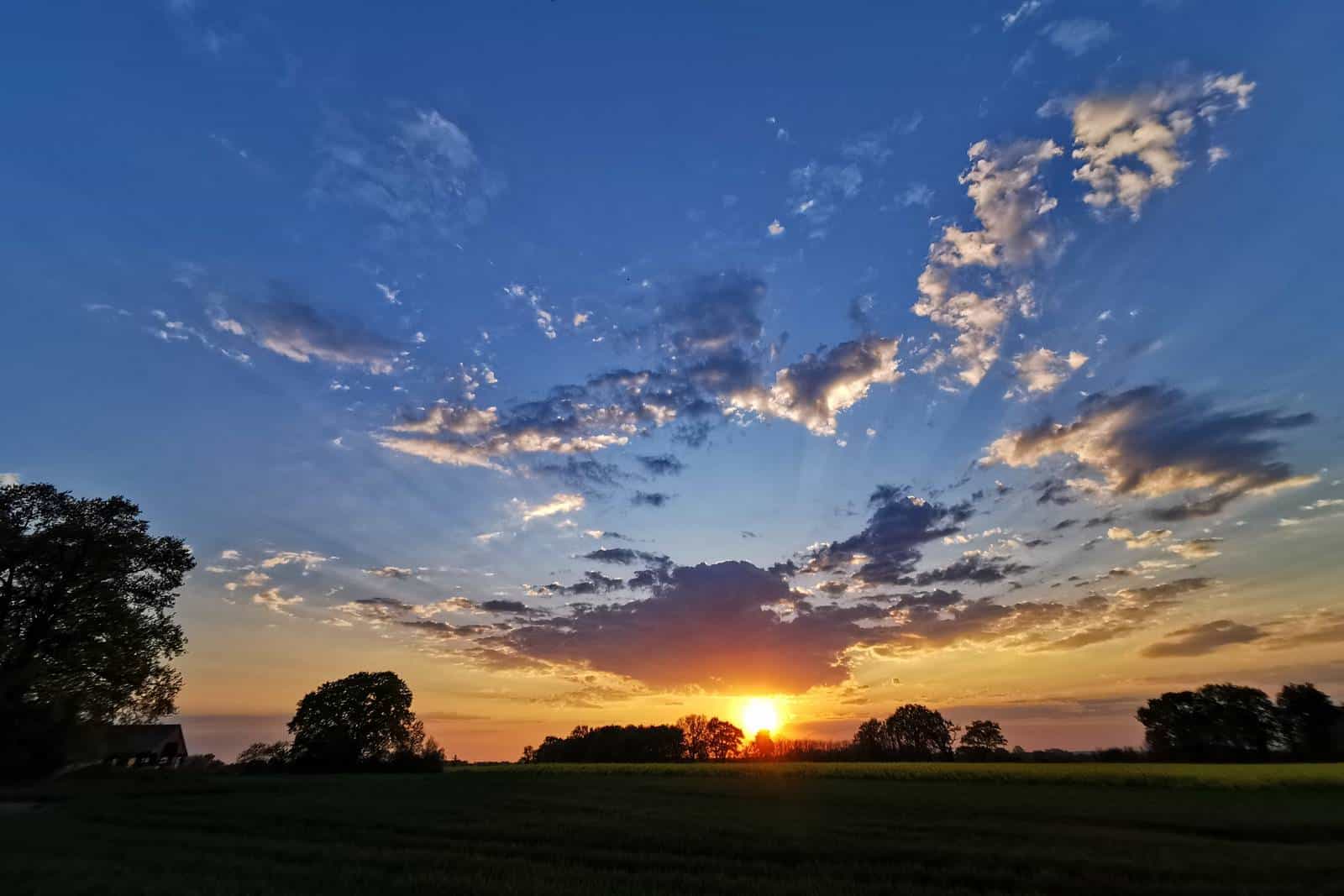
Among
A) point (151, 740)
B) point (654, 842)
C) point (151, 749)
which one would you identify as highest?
point (151, 740)

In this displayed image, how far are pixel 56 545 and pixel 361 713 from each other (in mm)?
63663

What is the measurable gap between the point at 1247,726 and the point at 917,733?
Answer: 5925 centimetres

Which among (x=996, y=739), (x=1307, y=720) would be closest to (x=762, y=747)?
(x=996, y=739)

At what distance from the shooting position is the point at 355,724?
8619 centimetres

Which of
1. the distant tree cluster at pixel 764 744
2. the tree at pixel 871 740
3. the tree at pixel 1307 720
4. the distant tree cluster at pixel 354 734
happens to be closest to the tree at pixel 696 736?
the distant tree cluster at pixel 764 744

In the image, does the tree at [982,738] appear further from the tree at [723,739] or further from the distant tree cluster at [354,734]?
the distant tree cluster at [354,734]

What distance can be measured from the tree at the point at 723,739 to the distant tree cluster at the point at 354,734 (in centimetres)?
8179

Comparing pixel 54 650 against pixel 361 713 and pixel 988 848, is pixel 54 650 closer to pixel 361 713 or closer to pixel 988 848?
pixel 988 848

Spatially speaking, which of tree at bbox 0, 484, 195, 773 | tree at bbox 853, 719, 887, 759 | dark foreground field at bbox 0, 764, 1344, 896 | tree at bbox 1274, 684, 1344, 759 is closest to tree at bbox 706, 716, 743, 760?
tree at bbox 853, 719, 887, 759

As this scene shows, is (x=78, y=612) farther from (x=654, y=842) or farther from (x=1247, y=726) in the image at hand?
(x=1247, y=726)

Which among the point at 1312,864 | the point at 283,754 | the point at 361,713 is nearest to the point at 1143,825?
the point at 1312,864

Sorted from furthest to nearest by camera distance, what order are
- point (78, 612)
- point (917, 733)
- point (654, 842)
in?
point (917, 733) → point (78, 612) → point (654, 842)

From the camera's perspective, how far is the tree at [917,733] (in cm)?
13788

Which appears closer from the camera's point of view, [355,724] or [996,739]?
[355,724]
